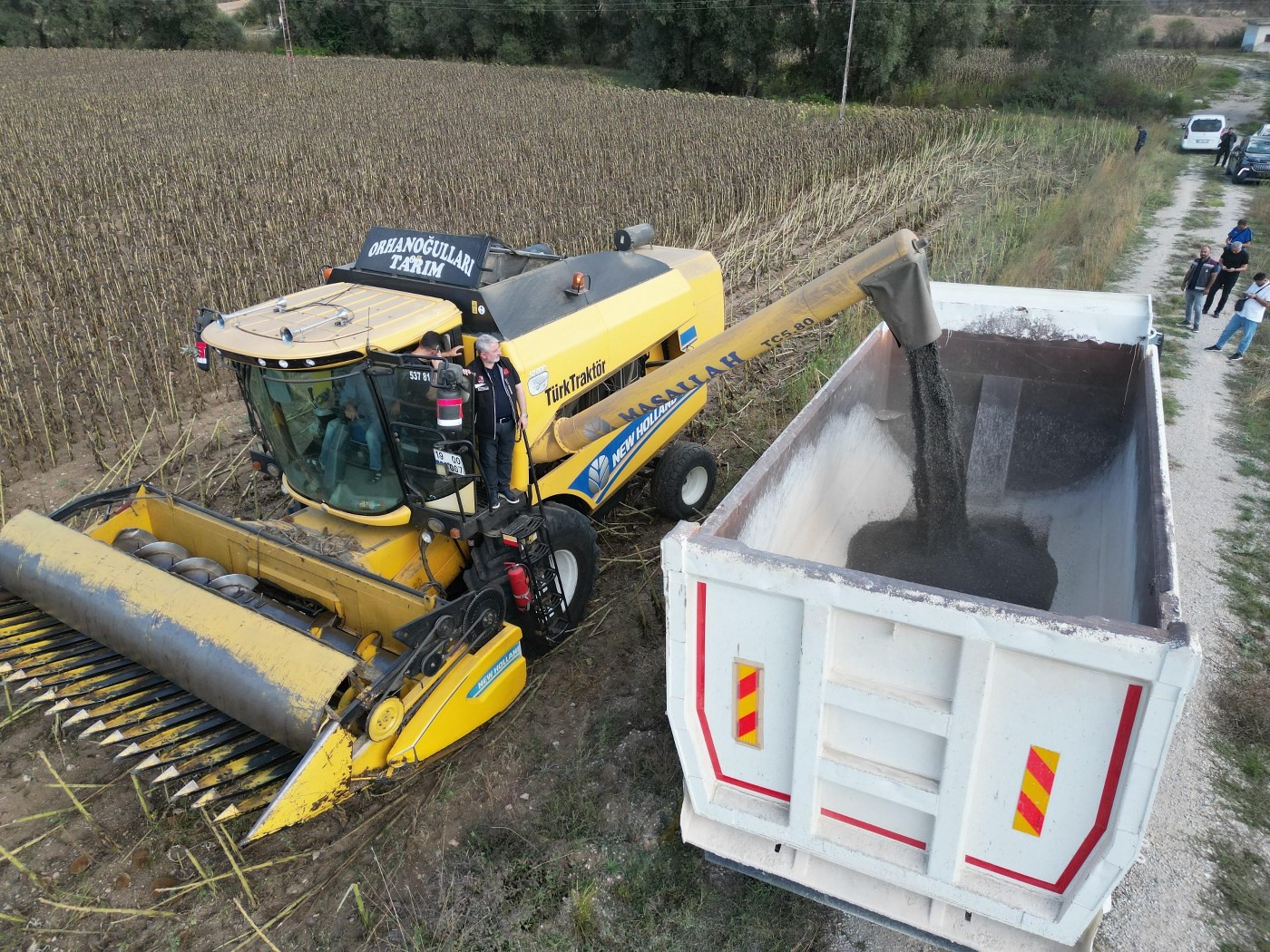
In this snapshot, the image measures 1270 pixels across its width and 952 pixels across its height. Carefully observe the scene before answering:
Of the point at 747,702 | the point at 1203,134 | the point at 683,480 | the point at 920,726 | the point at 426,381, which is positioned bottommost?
the point at 683,480

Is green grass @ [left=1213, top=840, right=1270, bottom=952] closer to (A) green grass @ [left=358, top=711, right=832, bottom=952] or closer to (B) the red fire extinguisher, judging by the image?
(A) green grass @ [left=358, top=711, right=832, bottom=952]

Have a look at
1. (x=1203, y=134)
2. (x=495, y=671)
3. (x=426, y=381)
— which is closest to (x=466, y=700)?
(x=495, y=671)

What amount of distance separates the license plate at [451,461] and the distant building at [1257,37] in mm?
59203

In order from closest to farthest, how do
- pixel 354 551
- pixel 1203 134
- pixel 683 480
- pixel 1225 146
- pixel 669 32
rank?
1. pixel 354 551
2. pixel 683 480
3. pixel 1225 146
4. pixel 1203 134
5. pixel 669 32

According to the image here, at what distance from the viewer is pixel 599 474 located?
485 centimetres

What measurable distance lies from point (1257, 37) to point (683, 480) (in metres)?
58.2

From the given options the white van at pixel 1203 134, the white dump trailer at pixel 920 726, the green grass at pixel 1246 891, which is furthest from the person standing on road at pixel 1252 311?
the white van at pixel 1203 134

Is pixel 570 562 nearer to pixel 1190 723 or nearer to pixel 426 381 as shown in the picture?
pixel 426 381

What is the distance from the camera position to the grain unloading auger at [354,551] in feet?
10.6

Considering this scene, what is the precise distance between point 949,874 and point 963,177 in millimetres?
15855

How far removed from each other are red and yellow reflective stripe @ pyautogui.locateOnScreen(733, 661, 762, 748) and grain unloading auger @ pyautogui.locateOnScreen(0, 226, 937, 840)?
136 cm

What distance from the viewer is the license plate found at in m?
3.47

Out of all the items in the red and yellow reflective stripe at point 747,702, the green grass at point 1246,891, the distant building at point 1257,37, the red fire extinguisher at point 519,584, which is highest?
the distant building at point 1257,37

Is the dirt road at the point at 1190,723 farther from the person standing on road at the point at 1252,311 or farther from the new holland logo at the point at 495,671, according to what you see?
the new holland logo at the point at 495,671
